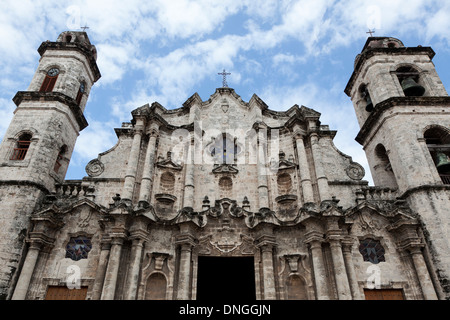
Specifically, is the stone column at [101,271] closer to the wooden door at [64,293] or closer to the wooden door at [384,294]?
the wooden door at [64,293]

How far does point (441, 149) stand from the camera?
47.7 feet

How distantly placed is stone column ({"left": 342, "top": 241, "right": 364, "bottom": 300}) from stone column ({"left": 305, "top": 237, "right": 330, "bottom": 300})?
0.91 meters

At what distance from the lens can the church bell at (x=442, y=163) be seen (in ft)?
44.8

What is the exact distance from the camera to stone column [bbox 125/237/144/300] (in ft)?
37.2

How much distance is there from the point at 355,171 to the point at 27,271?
47.1ft

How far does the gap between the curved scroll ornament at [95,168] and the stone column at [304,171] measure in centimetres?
931

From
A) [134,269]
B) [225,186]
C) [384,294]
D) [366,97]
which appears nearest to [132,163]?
[225,186]

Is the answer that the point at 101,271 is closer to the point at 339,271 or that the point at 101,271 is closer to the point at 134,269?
the point at 134,269

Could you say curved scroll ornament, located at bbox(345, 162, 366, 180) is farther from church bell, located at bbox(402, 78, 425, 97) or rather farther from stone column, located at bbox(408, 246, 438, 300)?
church bell, located at bbox(402, 78, 425, 97)

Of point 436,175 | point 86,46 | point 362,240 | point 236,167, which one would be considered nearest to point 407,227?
point 362,240

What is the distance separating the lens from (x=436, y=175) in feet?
43.8

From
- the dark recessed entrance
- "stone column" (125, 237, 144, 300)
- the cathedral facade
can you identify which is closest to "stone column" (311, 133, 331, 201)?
the cathedral facade
